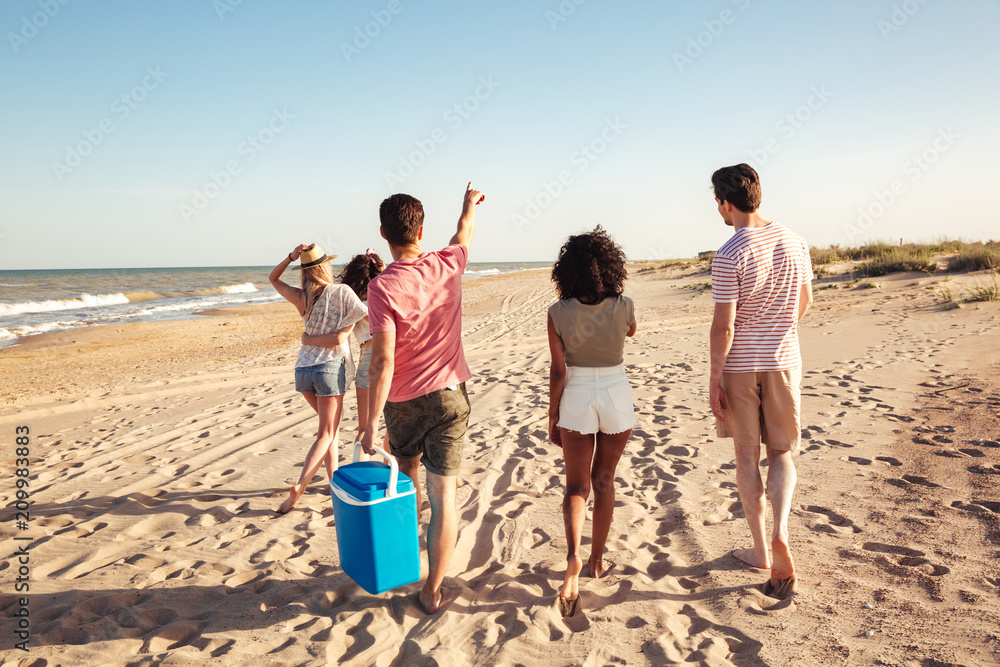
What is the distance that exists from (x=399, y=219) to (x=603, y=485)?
172cm

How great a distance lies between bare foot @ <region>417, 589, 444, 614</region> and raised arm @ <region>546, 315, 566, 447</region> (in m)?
1.01

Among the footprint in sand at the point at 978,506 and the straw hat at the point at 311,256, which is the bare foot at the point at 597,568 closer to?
the footprint in sand at the point at 978,506

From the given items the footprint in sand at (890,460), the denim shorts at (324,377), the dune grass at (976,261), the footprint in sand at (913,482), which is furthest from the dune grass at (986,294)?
the denim shorts at (324,377)

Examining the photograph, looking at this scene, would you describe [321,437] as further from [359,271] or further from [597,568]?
[597,568]

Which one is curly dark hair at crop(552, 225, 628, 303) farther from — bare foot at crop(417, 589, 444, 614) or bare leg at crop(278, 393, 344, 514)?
bare leg at crop(278, 393, 344, 514)

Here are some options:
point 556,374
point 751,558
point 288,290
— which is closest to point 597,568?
point 751,558

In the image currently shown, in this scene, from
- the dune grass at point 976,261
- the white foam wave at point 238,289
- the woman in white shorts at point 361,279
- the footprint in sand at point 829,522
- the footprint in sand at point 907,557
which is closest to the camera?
the footprint in sand at point 907,557

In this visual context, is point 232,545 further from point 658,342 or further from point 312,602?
point 658,342

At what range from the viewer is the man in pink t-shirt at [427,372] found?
282 cm

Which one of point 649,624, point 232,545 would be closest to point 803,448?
point 649,624

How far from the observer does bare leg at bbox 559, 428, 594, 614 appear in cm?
291

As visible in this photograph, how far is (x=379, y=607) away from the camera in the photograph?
3.00m

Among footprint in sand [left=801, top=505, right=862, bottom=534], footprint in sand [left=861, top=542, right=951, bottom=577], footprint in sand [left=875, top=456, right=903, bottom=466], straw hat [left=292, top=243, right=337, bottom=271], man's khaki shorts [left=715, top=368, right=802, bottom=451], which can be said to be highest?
straw hat [left=292, top=243, right=337, bottom=271]

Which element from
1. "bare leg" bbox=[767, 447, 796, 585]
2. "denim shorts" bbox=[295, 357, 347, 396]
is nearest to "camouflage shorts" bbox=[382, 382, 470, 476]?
"denim shorts" bbox=[295, 357, 347, 396]
